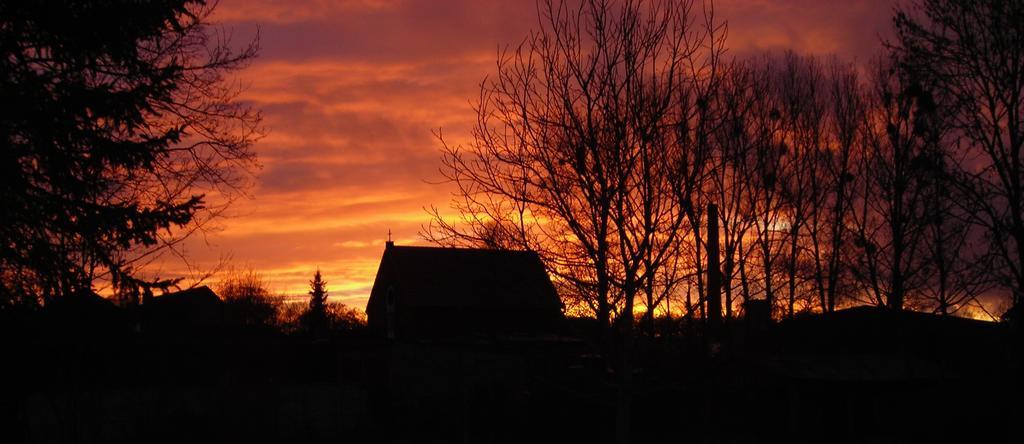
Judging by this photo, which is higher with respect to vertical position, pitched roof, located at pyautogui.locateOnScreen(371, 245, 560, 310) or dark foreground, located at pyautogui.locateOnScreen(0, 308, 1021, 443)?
pitched roof, located at pyautogui.locateOnScreen(371, 245, 560, 310)

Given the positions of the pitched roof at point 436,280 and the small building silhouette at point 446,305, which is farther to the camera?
the pitched roof at point 436,280

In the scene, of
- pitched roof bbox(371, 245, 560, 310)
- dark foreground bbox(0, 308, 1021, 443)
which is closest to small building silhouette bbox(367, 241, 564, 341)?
pitched roof bbox(371, 245, 560, 310)

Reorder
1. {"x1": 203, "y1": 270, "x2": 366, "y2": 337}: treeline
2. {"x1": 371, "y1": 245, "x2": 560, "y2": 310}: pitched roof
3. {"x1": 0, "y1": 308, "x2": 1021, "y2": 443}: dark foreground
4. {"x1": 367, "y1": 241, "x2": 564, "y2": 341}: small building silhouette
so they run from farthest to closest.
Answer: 1. {"x1": 203, "y1": 270, "x2": 366, "y2": 337}: treeline
2. {"x1": 371, "y1": 245, "x2": 560, "y2": 310}: pitched roof
3. {"x1": 367, "y1": 241, "x2": 564, "y2": 341}: small building silhouette
4. {"x1": 0, "y1": 308, "x2": 1021, "y2": 443}: dark foreground

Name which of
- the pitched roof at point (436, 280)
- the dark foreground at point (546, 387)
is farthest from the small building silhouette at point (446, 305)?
the dark foreground at point (546, 387)

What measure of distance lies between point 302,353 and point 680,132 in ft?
98.2

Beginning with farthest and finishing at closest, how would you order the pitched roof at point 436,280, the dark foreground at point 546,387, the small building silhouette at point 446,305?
the pitched roof at point 436,280
the small building silhouette at point 446,305
the dark foreground at point 546,387

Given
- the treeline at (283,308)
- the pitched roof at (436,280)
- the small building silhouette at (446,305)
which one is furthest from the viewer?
the treeline at (283,308)

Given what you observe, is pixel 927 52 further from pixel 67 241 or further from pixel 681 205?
pixel 67 241

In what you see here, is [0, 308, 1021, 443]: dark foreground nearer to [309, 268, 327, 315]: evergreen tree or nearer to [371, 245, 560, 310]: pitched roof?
[371, 245, 560, 310]: pitched roof

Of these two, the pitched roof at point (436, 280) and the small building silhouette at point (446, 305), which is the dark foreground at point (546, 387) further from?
the pitched roof at point (436, 280)

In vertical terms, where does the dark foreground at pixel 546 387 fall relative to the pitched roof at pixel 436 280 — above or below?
below

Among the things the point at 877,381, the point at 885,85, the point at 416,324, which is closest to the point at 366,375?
the point at 416,324

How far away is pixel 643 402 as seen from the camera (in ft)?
93.9

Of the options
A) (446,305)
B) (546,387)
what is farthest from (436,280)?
(546,387)
